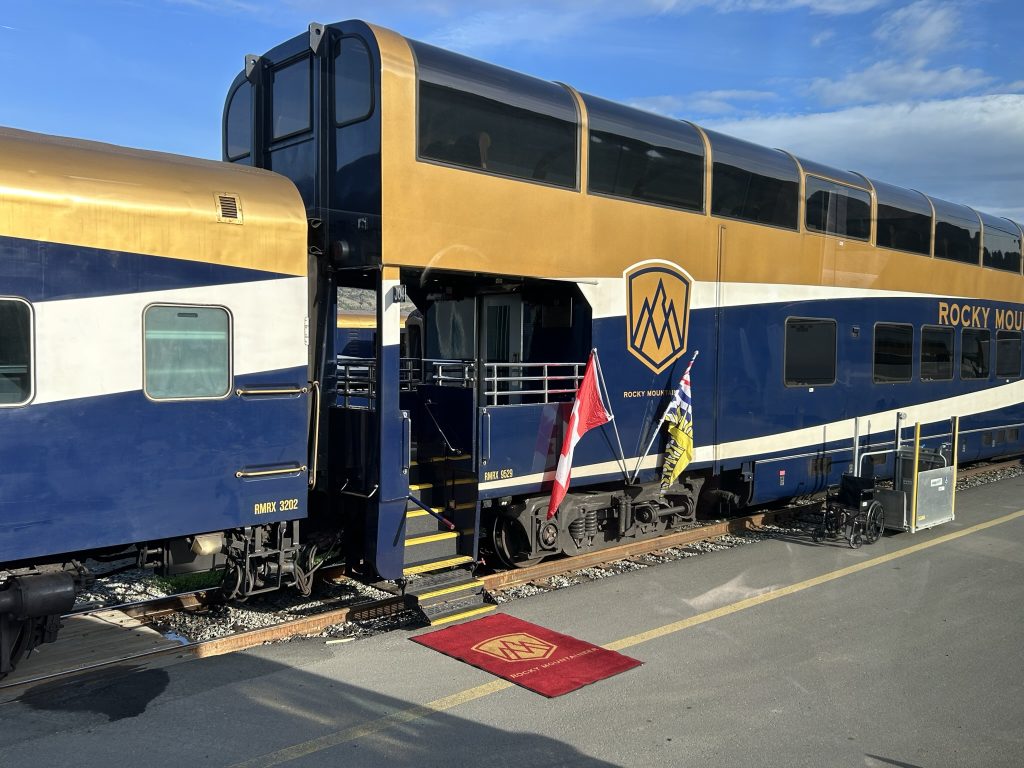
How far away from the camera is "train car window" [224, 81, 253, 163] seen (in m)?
8.13

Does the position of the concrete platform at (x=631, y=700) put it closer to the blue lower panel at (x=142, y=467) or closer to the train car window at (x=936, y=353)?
the blue lower panel at (x=142, y=467)

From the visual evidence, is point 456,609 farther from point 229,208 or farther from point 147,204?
point 147,204

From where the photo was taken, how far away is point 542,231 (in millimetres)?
7703

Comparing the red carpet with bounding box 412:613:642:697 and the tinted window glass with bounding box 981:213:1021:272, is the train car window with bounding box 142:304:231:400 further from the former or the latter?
the tinted window glass with bounding box 981:213:1021:272

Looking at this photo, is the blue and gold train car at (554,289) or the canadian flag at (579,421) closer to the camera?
the blue and gold train car at (554,289)

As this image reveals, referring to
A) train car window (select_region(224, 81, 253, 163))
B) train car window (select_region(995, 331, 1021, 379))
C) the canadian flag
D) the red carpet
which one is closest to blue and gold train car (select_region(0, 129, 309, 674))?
the red carpet

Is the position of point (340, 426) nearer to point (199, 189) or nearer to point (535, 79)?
point (199, 189)

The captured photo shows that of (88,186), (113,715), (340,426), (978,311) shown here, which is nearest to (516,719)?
(113,715)

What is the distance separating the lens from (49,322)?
5137 millimetres

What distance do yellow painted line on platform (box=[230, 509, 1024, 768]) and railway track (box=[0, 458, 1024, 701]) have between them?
5.07 ft

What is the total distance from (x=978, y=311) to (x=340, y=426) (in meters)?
12.1

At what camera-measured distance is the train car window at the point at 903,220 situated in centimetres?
1187

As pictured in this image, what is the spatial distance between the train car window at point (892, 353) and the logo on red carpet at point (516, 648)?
780 cm

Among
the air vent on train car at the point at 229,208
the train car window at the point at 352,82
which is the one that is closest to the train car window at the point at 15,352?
the air vent on train car at the point at 229,208
